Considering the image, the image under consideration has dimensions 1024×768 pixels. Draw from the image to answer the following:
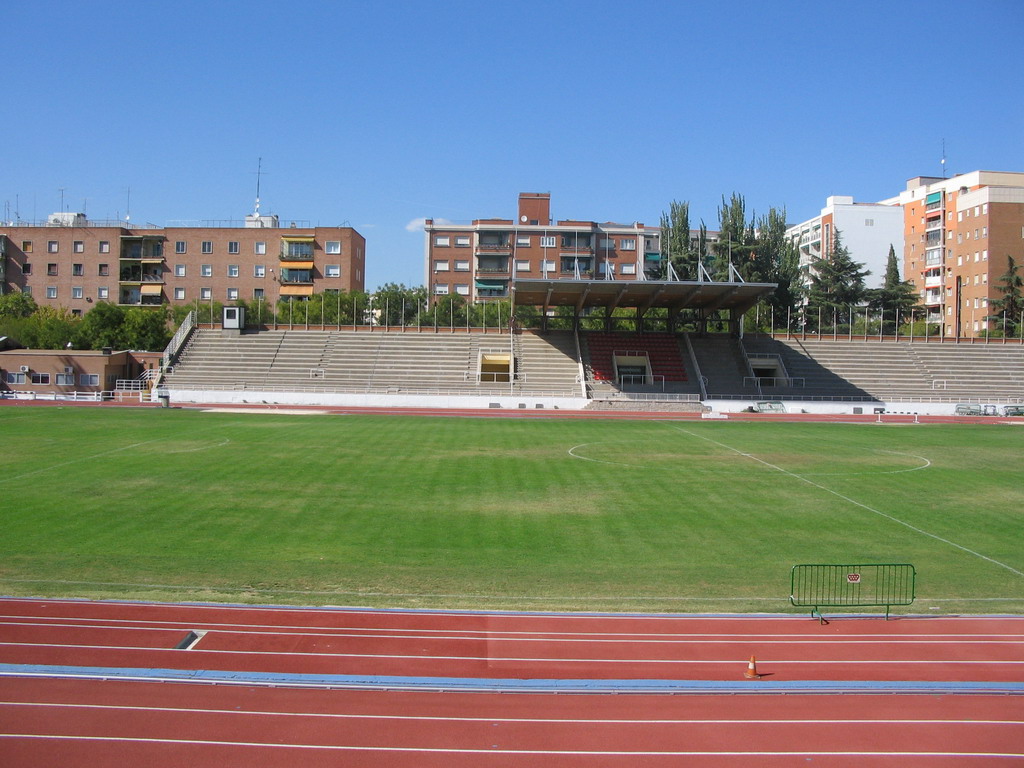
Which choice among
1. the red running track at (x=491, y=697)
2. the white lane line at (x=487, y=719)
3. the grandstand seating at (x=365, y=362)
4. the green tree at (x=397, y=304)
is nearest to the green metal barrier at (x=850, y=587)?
the red running track at (x=491, y=697)

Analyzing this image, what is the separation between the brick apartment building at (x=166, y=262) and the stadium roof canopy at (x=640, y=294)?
29492 mm

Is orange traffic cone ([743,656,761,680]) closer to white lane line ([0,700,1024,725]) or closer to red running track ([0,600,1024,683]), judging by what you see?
red running track ([0,600,1024,683])

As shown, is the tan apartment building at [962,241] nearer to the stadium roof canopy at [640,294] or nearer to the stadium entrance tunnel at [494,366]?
the stadium roof canopy at [640,294]

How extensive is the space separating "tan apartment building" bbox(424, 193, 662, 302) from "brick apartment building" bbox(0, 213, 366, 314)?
1503cm

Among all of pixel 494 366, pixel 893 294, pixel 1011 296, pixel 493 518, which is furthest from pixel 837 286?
pixel 493 518

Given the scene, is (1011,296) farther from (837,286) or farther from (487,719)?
(487,719)

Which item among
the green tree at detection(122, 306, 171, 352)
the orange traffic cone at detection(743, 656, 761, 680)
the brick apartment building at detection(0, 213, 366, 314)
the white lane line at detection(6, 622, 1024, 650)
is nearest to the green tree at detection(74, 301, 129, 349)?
the green tree at detection(122, 306, 171, 352)

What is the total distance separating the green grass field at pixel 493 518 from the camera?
14500mm

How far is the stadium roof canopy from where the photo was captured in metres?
54.1

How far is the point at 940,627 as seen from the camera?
12773 millimetres

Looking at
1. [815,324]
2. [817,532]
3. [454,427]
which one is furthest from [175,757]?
[815,324]

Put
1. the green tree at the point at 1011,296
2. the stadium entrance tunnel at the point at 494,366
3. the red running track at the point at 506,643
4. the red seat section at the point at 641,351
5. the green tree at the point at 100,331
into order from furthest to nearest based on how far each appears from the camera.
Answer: the green tree at the point at 1011,296, the green tree at the point at 100,331, the red seat section at the point at 641,351, the stadium entrance tunnel at the point at 494,366, the red running track at the point at 506,643

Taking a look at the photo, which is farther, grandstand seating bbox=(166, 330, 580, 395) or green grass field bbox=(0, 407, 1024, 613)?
grandstand seating bbox=(166, 330, 580, 395)

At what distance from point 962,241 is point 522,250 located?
50.0 metres
